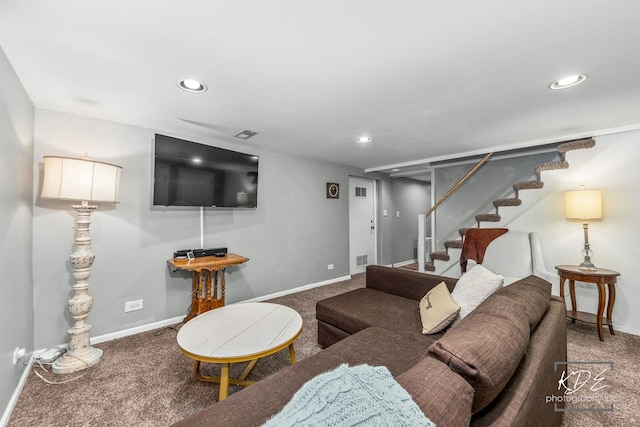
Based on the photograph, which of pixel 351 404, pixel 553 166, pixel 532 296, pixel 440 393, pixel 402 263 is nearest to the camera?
pixel 351 404

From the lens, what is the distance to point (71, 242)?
7.96 ft

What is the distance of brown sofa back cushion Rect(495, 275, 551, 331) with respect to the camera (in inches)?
51.2

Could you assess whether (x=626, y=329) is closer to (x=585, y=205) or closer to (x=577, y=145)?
(x=585, y=205)

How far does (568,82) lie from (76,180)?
3751mm

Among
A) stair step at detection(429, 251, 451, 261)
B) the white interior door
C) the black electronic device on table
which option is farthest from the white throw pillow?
the white interior door

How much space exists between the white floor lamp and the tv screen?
47 centimetres

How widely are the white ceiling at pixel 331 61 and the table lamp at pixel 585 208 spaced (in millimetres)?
729

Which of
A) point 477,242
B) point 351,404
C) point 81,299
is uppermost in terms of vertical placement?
point 477,242

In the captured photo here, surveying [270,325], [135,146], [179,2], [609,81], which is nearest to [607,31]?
[609,81]

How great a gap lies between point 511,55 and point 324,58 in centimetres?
111

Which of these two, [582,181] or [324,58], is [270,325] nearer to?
[324,58]

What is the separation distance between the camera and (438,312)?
181 centimetres

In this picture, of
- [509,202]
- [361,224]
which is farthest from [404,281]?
[361,224]

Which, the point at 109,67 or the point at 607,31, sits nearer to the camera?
the point at 607,31
